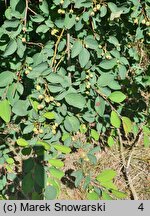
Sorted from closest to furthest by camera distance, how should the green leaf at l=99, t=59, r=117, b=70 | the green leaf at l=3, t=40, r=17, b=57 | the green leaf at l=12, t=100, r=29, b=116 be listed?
the green leaf at l=3, t=40, r=17, b=57, the green leaf at l=12, t=100, r=29, b=116, the green leaf at l=99, t=59, r=117, b=70

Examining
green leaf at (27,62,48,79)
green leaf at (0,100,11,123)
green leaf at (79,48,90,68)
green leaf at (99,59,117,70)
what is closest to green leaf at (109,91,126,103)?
green leaf at (99,59,117,70)

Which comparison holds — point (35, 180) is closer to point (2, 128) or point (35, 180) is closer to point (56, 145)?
point (56, 145)

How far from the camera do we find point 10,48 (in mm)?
1434

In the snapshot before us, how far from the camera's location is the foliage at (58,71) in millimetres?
1475

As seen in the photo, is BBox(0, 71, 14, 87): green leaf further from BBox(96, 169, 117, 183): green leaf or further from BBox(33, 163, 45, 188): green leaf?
BBox(96, 169, 117, 183): green leaf

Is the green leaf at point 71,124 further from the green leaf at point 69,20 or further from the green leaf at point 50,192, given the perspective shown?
the green leaf at point 69,20

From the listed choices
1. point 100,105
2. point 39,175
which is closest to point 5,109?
point 39,175

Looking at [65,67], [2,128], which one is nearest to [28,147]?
[65,67]

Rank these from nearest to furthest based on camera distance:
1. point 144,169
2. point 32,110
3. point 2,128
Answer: point 32,110 < point 2,128 < point 144,169

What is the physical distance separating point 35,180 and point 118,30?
0.87 m

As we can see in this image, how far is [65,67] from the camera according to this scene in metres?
1.85

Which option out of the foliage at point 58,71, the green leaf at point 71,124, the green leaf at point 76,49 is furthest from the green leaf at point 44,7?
the green leaf at point 71,124

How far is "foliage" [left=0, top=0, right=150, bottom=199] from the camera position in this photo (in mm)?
1475

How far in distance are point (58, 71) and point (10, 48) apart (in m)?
0.32
